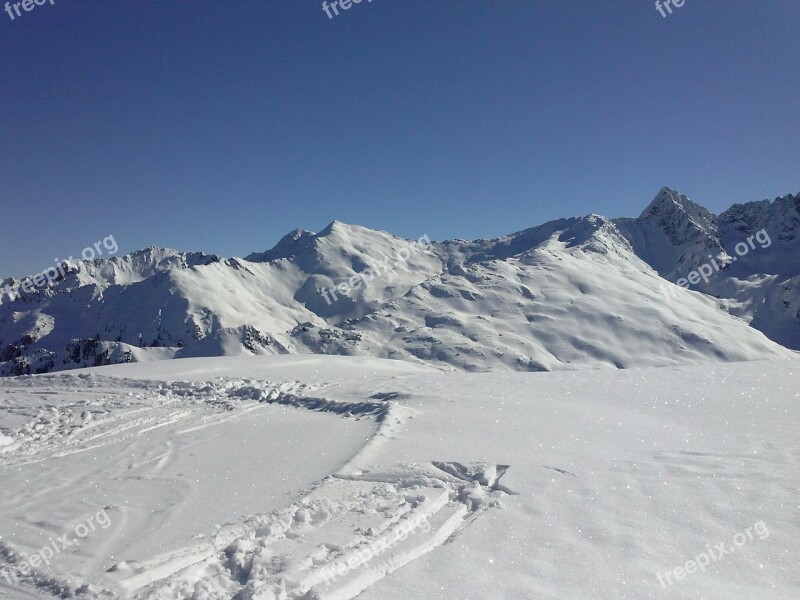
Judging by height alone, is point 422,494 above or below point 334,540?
below

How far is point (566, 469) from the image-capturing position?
870 centimetres

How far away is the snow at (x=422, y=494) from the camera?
18.4 feet

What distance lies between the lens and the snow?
5609 millimetres

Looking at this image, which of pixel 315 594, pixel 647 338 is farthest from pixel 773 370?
pixel 647 338

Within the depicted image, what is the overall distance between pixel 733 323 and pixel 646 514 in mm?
188601

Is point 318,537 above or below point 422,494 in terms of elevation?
above

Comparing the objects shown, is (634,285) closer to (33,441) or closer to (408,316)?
(408,316)

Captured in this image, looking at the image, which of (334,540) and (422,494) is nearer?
(334,540)

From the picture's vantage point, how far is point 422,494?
7.97m

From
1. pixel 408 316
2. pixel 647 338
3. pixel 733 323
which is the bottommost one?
pixel 733 323

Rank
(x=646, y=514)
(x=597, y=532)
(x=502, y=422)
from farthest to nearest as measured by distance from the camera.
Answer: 1. (x=502, y=422)
2. (x=646, y=514)
3. (x=597, y=532)

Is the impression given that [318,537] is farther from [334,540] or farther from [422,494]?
[422,494]

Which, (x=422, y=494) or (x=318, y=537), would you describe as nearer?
(x=318, y=537)

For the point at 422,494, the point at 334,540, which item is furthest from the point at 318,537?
the point at 422,494
